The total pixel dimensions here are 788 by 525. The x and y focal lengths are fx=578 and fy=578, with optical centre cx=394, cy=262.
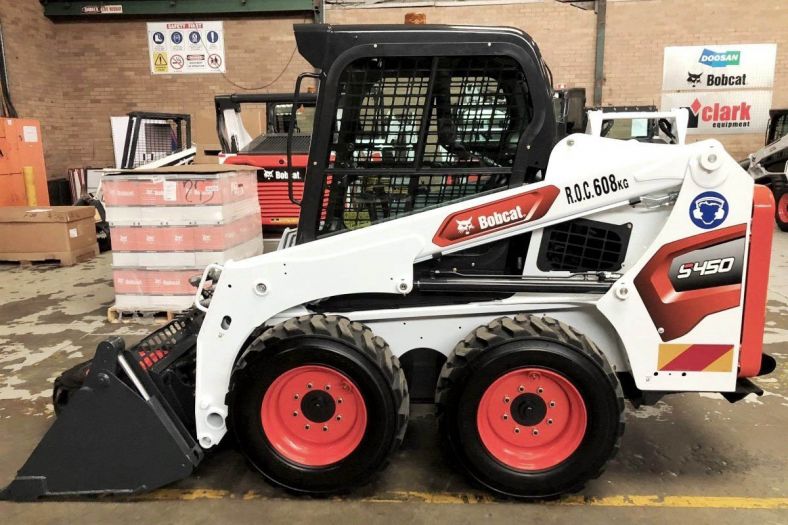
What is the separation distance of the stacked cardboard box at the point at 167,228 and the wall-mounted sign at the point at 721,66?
34.3 feet

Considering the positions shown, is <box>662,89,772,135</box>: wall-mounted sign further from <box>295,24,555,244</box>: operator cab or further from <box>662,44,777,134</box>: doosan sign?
<box>295,24,555,244</box>: operator cab

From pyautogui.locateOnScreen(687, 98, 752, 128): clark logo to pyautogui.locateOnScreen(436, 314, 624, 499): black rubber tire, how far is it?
11.7 metres

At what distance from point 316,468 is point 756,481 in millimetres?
2169

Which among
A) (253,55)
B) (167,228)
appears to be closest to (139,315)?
(167,228)

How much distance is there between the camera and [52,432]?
2.63m

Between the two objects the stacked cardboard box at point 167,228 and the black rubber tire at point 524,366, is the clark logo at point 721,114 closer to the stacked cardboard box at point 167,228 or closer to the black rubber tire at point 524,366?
the stacked cardboard box at point 167,228

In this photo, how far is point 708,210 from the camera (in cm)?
253

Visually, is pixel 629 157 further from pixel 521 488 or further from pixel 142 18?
pixel 142 18

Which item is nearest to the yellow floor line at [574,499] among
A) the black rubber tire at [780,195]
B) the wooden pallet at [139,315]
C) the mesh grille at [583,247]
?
the mesh grille at [583,247]

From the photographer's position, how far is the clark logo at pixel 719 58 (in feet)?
39.4

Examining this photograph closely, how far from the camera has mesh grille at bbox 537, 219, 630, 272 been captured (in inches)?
107

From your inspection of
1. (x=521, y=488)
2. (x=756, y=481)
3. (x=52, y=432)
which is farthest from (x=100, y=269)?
(x=756, y=481)

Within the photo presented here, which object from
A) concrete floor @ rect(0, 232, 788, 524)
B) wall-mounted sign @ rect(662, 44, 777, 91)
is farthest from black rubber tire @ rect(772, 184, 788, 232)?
concrete floor @ rect(0, 232, 788, 524)

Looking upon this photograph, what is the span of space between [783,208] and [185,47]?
1238 cm
